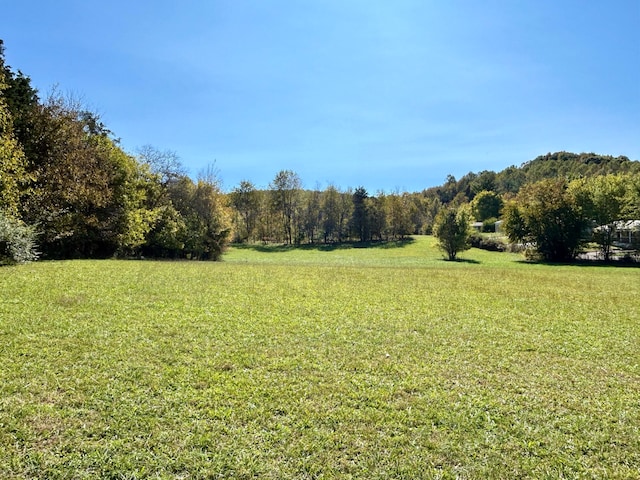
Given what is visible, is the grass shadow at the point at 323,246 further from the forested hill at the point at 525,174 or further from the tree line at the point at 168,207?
the forested hill at the point at 525,174

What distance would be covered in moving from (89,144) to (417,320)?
19826mm

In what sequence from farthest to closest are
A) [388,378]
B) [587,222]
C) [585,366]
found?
[587,222] → [585,366] → [388,378]

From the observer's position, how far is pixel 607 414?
4051 millimetres

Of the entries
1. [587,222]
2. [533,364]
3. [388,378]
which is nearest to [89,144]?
[388,378]

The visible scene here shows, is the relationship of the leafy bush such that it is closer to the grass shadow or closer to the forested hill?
the grass shadow

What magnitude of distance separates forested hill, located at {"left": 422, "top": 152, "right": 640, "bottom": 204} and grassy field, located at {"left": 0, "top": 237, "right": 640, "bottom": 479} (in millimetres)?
91852

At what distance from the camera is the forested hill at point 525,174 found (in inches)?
3688

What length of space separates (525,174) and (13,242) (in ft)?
403

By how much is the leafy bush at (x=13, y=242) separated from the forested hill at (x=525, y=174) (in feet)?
308

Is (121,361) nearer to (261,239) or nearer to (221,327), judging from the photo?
(221,327)

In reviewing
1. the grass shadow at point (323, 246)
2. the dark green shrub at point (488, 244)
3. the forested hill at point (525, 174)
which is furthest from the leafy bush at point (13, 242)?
the forested hill at point (525, 174)

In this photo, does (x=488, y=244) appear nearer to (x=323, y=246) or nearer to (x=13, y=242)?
(x=323, y=246)

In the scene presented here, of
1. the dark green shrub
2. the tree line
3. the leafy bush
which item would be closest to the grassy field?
the leafy bush

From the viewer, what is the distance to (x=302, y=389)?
438 centimetres
